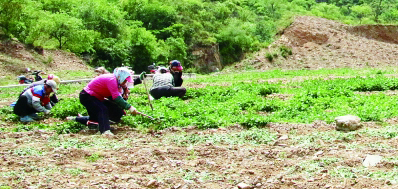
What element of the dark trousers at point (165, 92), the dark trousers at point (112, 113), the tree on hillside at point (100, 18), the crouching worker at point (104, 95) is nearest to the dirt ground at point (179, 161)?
the crouching worker at point (104, 95)

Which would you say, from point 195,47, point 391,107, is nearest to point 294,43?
point 195,47

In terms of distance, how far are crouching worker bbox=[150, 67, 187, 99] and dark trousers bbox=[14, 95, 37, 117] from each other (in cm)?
435

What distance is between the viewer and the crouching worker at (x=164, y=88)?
1441 cm

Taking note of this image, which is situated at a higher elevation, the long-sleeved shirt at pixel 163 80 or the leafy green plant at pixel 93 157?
the leafy green plant at pixel 93 157

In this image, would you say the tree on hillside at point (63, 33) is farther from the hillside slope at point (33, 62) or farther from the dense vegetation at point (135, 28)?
the hillside slope at point (33, 62)

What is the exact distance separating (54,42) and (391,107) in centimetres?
3158

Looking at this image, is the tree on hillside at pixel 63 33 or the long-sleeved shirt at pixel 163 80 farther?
the tree on hillside at pixel 63 33

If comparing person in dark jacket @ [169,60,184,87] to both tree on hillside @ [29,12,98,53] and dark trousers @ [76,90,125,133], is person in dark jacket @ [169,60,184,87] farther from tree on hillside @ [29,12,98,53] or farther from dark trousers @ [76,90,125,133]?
tree on hillside @ [29,12,98,53]

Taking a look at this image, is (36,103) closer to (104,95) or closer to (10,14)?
(104,95)

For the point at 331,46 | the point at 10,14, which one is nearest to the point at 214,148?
the point at 10,14

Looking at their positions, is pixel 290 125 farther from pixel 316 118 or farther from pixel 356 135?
pixel 356 135

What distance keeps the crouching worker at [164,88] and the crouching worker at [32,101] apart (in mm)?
4072

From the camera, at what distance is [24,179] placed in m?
6.22

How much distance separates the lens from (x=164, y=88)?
1435 cm
